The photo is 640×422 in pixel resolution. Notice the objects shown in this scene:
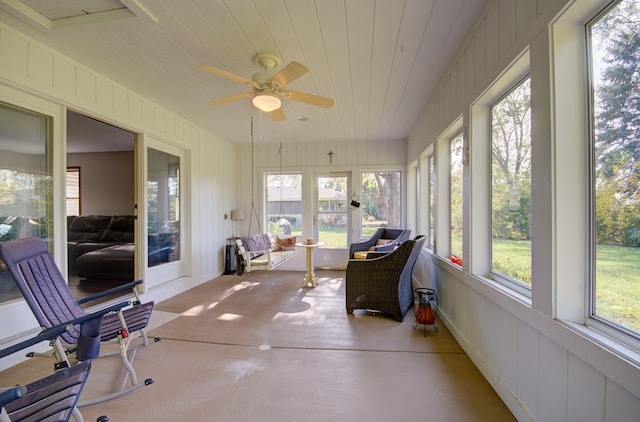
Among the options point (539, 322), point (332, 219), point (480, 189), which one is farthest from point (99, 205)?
point (539, 322)

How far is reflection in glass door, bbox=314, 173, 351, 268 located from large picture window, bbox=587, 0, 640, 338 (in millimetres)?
4712

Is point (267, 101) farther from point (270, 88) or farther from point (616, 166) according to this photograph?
point (616, 166)

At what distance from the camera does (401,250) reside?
313cm

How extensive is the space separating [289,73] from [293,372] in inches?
89.7

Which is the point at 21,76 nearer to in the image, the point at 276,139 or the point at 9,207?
the point at 9,207

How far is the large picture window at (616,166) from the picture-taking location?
1.07 metres

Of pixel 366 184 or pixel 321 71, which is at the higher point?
pixel 321 71

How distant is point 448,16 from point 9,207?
12.1ft

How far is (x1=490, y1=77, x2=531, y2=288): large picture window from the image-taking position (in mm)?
1752

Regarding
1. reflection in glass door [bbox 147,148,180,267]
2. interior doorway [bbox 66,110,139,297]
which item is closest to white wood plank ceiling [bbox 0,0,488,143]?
reflection in glass door [bbox 147,148,180,267]

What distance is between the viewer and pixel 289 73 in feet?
7.45

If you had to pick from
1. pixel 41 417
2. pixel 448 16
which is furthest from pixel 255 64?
pixel 41 417

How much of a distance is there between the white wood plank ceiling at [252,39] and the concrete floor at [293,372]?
257 centimetres

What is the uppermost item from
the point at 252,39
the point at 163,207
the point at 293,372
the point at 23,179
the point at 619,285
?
the point at 252,39
